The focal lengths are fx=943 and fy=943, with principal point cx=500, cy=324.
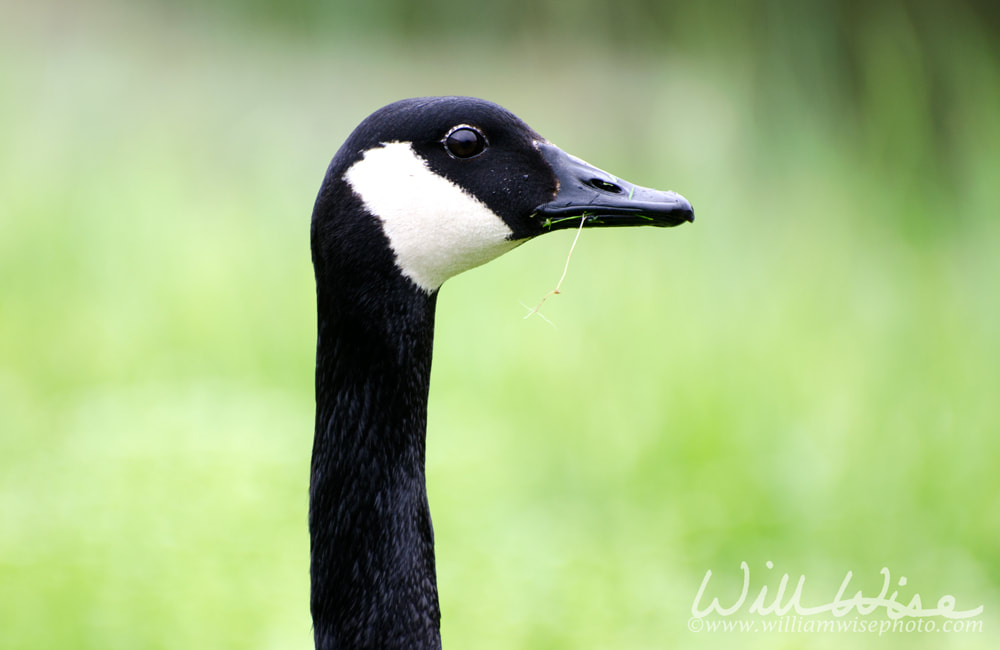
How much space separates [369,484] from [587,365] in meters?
2.56

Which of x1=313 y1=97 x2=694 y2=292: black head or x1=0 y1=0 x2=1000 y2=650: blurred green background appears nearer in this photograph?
x1=313 y1=97 x2=694 y2=292: black head

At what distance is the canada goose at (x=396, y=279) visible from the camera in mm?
1547

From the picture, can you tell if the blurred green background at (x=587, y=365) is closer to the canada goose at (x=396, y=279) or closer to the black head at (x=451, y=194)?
the canada goose at (x=396, y=279)

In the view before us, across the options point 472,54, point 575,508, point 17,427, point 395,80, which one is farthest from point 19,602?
point 472,54

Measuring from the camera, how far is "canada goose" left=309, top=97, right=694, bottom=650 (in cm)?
155

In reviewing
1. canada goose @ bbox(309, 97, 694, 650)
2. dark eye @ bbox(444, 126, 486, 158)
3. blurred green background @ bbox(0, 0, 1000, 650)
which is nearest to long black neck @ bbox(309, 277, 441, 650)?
canada goose @ bbox(309, 97, 694, 650)

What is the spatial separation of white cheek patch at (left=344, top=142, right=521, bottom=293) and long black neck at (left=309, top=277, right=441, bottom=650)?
0.20 ft

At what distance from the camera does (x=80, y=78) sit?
570cm

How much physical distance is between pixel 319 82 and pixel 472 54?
1.46 metres

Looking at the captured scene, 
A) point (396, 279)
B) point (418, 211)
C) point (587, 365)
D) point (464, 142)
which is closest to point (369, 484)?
point (396, 279)

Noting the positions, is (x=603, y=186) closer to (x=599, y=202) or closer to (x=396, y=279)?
(x=599, y=202)

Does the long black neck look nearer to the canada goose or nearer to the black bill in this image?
the canada goose

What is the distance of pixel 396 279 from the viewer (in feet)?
5.12

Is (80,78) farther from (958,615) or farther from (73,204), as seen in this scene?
(958,615)
